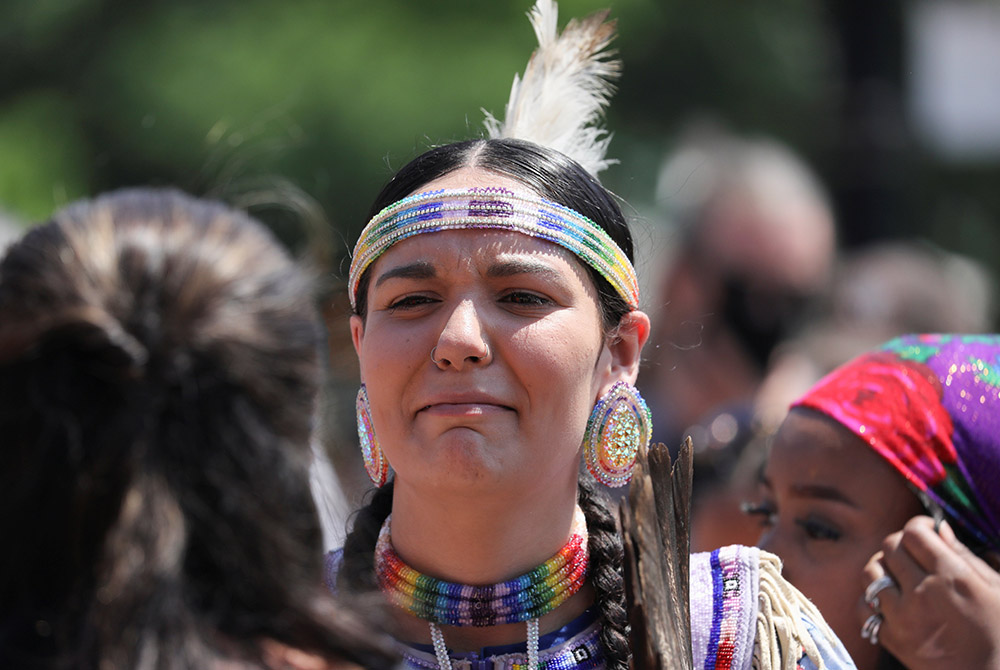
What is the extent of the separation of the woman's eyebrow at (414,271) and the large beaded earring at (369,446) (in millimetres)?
273

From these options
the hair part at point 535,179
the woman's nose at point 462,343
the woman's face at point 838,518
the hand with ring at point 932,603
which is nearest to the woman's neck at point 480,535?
the woman's nose at point 462,343

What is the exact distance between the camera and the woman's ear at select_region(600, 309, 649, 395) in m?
2.59

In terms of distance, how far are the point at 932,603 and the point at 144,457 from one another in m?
1.68

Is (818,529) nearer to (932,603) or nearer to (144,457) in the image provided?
(932,603)

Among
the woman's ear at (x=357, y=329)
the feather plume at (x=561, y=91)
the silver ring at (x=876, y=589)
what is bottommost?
the silver ring at (x=876, y=589)

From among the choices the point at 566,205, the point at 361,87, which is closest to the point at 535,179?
the point at 566,205

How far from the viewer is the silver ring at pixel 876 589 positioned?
2586 mm

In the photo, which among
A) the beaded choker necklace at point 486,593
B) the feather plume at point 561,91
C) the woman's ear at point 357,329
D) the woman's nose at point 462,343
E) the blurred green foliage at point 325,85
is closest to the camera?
the woman's nose at point 462,343

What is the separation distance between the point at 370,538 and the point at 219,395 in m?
1.04

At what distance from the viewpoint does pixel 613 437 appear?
8.32 ft

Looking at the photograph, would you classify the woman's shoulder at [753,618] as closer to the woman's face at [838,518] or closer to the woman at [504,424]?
the woman at [504,424]

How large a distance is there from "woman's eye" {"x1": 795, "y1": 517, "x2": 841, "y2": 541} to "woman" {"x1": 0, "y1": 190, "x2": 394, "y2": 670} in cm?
136

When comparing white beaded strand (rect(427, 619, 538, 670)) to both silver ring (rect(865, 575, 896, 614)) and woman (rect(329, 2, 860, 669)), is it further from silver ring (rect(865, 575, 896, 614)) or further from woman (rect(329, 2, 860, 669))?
silver ring (rect(865, 575, 896, 614))

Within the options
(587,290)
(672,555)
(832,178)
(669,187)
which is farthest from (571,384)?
(832,178)
